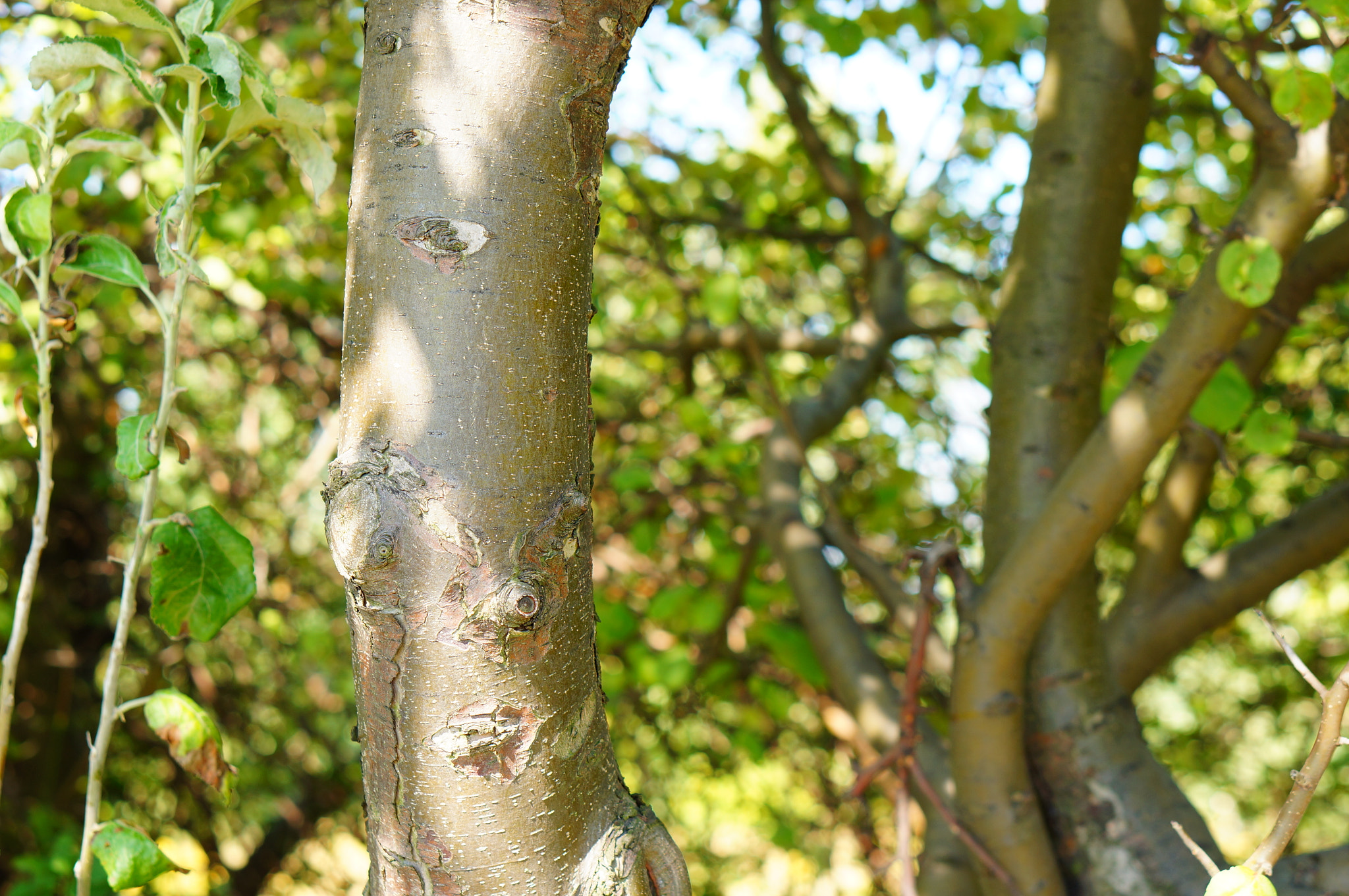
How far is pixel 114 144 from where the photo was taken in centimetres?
117

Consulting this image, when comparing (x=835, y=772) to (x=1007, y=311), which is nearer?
(x=1007, y=311)

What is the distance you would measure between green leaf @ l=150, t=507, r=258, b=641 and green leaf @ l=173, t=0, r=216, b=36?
0.56 meters

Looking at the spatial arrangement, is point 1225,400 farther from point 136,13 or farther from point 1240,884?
point 136,13

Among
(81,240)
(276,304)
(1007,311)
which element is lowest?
(276,304)

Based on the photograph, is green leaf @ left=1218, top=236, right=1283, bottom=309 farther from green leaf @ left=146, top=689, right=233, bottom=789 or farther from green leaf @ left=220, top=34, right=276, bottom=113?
green leaf @ left=146, top=689, right=233, bottom=789

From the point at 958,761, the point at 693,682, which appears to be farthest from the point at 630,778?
the point at 958,761

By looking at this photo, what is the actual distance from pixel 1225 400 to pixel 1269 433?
0.16m

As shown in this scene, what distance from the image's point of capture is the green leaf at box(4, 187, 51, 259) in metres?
1.04

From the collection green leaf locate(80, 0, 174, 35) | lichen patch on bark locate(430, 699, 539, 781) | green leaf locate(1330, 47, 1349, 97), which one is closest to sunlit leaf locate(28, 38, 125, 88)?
green leaf locate(80, 0, 174, 35)

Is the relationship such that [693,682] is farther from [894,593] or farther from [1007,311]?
[1007,311]

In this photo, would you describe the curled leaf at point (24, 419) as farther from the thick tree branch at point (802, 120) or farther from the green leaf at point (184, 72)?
the thick tree branch at point (802, 120)

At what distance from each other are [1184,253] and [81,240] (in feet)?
10.0

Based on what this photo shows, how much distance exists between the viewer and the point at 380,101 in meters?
0.91

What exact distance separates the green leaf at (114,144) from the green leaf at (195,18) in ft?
0.72
